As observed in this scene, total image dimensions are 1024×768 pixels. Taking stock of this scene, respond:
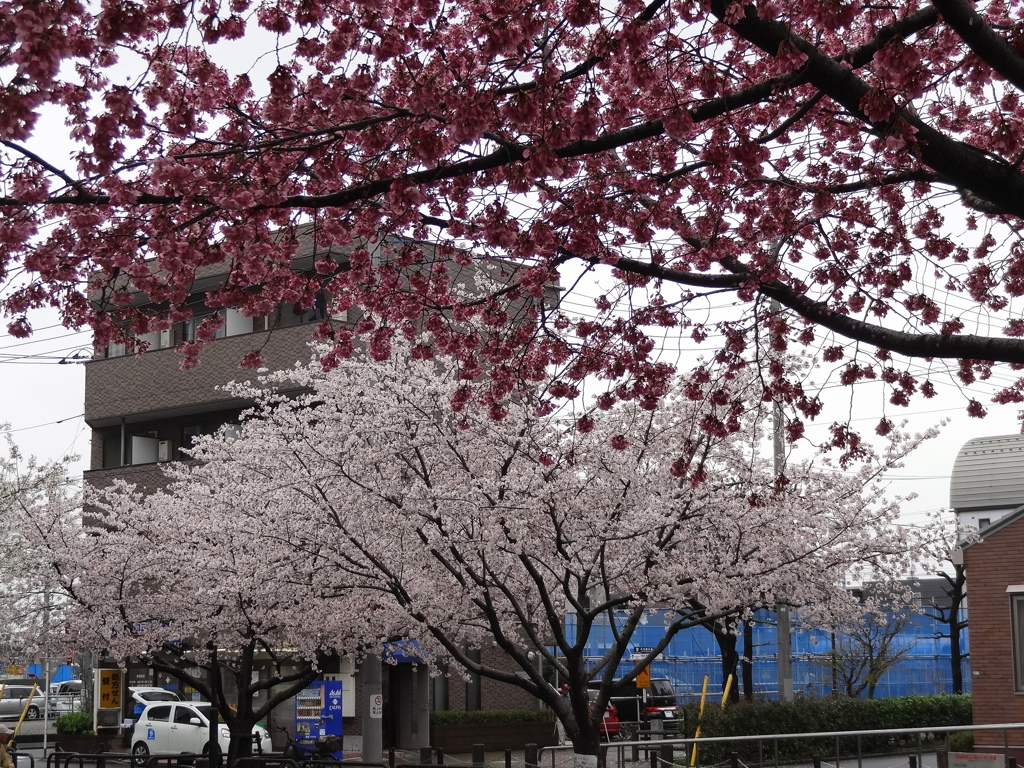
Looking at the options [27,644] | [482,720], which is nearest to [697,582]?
[27,644]

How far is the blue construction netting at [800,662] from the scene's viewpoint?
41.8 metres

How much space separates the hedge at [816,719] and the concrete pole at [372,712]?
21.6 ft

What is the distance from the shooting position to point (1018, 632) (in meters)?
21.5

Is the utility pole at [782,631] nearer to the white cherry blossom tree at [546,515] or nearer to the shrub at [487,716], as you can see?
the white cherry blossom tree at [546,515]

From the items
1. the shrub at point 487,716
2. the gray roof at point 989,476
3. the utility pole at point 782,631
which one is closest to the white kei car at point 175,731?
the shrub at point 487,716

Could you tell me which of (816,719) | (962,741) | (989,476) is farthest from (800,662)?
(962,741)

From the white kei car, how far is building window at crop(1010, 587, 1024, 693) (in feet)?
59.9

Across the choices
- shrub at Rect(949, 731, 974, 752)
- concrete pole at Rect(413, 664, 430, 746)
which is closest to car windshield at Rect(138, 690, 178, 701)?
concrete pole at Rect(413, 664, 430, 746)

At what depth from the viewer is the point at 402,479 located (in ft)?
55.9

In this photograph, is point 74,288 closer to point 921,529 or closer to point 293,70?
point 293,70

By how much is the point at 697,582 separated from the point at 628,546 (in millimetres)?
1068

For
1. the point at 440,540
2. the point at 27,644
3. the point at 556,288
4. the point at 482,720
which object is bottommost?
the point at 482,720

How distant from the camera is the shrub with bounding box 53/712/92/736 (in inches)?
1405

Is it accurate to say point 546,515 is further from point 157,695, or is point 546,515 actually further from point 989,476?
point 989,476
